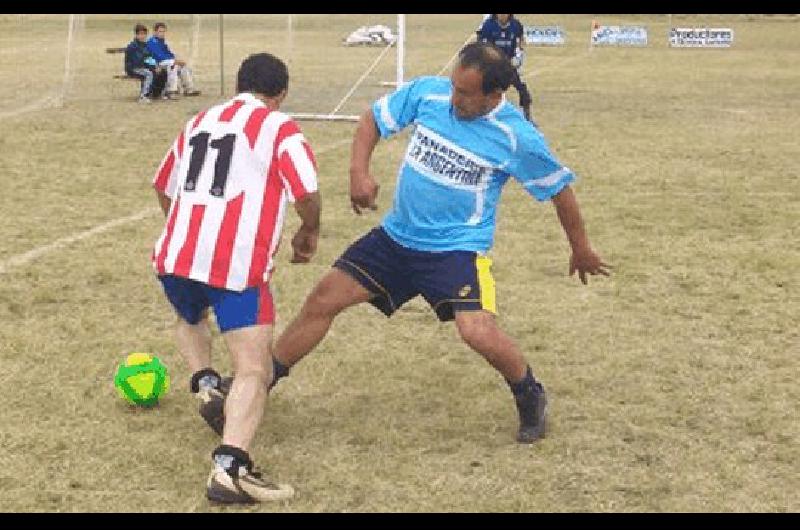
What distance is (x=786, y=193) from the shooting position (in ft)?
36.2

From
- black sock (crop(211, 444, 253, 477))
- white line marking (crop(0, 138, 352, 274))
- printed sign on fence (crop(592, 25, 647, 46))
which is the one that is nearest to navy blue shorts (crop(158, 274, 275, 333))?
black sock (crop(211, 444, 253, 477))

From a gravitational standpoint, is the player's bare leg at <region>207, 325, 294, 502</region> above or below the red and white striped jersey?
below

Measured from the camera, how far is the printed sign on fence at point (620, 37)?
118 ft

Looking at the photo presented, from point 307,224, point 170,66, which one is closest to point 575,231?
point 307,224

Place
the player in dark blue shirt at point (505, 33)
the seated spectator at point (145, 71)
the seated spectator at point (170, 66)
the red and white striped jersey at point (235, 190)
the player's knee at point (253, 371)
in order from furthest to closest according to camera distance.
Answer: the seated spectator at point (170, 66) → the seated spectator at point (145, 71) → the player in dark blue shirt at point (505, 33) → the player's knee at point (253, 371) → the red and white striped jersey at point (235, 190)

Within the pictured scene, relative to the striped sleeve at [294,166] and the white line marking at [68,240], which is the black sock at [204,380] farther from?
the white line marking at [68,240]

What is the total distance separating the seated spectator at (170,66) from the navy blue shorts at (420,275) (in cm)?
1500

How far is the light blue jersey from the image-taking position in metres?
5.07

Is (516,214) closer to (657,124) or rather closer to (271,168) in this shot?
(271,168)

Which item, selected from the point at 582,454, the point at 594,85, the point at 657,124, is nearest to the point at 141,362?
the point at 582,454

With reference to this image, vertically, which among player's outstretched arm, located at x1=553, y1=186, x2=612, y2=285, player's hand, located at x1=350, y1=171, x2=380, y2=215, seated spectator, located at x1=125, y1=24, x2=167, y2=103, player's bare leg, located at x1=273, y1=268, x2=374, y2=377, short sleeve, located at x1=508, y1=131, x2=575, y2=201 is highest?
short sleeve, located at x1=508, y1=131, x2=575, y2=201

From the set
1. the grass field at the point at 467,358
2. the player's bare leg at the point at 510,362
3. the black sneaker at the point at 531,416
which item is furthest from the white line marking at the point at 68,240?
the black sneaker at the point at 531,416

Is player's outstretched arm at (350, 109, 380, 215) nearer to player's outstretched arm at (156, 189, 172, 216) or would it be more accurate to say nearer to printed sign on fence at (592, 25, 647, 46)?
player's outstretched arm at (156, 189, 172, 216)

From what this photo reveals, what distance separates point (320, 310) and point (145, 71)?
14.8 m
